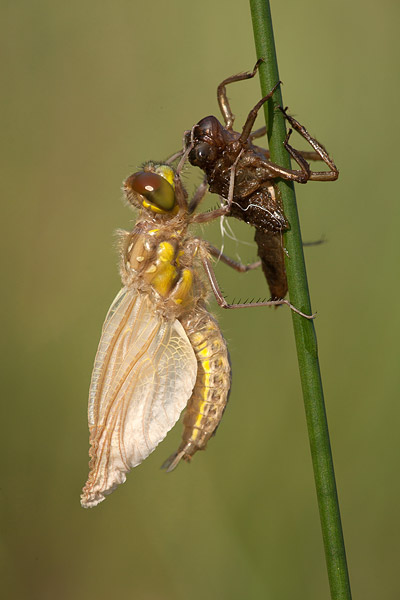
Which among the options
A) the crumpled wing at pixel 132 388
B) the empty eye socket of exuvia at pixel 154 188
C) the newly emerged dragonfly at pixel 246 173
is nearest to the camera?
the newly emerged dragonfly at pixel 246 173

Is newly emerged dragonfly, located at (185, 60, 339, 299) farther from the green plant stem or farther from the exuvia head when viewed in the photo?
the green plant stem

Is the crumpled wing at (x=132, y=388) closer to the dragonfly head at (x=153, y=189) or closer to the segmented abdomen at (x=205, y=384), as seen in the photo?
the segmented abdomen at (x=205, y=384)

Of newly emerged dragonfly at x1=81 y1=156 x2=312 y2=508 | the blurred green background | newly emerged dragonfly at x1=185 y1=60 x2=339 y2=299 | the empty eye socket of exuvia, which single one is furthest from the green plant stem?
the blurred green background

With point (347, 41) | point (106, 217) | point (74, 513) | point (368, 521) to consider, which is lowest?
point (368, 521)

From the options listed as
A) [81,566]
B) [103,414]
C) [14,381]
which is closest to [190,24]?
[14,381]

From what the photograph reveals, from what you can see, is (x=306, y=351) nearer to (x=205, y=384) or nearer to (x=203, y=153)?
(x=205, y=384)

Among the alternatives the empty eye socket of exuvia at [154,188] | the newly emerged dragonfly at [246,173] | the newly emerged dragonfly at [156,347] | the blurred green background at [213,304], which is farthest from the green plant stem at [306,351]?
the blurred green background at [213,304]

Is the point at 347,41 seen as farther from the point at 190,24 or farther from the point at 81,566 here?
the point at 81,566
